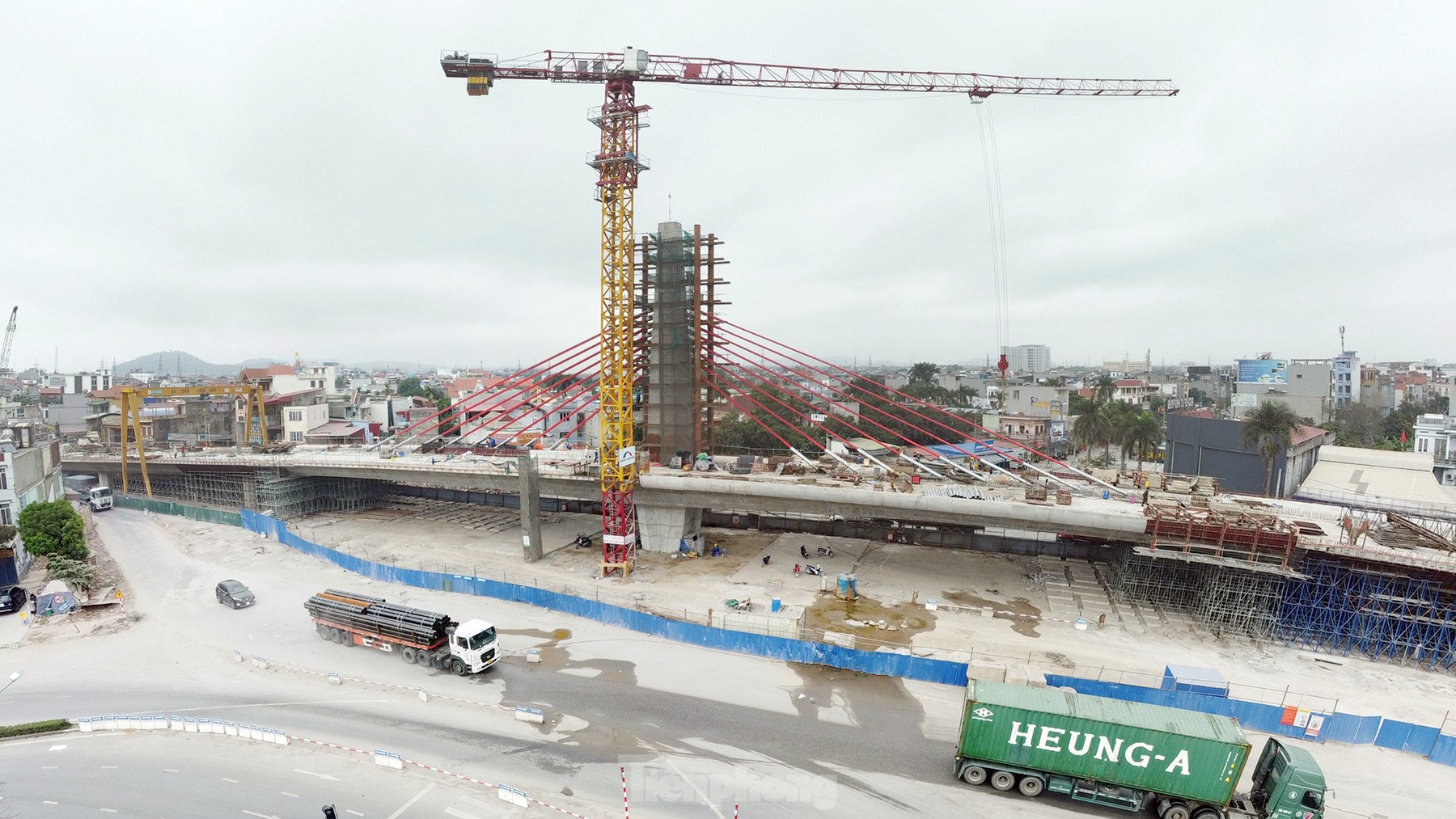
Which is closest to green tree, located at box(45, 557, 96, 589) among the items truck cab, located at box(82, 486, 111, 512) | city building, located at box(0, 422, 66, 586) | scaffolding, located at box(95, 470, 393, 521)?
city building, located at box(0, 422, 66, 586)

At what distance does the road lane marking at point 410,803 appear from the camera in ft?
64.0

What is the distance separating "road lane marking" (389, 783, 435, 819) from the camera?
19502 mm

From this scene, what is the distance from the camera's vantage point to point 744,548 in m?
52.1

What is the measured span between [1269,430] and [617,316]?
6230 cm

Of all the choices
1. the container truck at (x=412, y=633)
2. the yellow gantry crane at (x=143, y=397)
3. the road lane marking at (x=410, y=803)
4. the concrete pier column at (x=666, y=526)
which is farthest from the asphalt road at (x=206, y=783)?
the yellow gantry crane at (x=143, y=397)

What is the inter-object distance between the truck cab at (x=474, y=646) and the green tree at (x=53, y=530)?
109ft

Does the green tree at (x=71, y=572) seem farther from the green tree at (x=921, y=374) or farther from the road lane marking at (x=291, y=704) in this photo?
the green tree at (x=921, y=374)

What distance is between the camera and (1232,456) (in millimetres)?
68312

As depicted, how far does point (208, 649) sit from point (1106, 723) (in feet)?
134

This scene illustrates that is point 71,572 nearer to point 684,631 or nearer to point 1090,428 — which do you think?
point 684,631

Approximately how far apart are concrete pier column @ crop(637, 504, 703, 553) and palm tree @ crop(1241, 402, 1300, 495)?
54601 mm

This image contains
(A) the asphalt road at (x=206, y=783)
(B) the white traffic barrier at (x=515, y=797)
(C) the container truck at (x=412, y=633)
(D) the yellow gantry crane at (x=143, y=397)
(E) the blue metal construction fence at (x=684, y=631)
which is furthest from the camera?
(D) the yellow gantry crane at (x=143, y=397)

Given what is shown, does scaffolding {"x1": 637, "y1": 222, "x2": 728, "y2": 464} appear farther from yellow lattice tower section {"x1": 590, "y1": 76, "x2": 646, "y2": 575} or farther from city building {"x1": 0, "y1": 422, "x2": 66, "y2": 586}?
city building {"x1": 0, "y1": 422, "x2": 66, "y2": 586}

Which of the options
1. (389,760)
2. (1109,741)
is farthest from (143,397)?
(1109,741)
